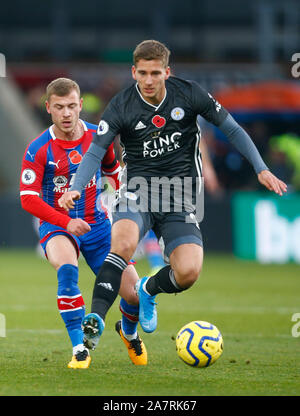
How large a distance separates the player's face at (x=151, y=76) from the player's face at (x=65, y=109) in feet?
1.66

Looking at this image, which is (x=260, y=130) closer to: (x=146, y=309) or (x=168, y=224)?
(x=168, y=224)

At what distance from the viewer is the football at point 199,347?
614cm

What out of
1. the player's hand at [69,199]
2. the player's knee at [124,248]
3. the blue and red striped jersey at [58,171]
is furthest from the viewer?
the blue and red striped jersey at [58,171]

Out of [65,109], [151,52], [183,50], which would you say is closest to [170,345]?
[65,109]

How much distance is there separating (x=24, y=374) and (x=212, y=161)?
1343 cm

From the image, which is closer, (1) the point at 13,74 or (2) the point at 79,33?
(1) the point at 13,74

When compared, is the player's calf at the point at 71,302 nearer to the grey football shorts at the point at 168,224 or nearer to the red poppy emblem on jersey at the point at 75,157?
the grey football shorts at the point at 168,224

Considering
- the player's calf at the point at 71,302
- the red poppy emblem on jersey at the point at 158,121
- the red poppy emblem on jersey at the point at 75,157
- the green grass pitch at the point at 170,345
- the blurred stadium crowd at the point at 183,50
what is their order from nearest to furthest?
the green grass pitch at the point at 170,345 → the player's calf at the point at 71,302 → the red poppy emblem on jersey at the point at 158,121 → the red poppy emblem on jersey at the point at 75,157 → the blurred stadium crowd at the point at 183,50

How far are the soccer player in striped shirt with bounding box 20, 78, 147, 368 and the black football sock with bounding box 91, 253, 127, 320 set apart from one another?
55mm

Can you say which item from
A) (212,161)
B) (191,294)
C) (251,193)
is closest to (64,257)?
(191,294)

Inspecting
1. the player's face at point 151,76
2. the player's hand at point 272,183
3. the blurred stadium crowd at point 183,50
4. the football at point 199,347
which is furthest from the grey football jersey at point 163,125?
the blurred stadium crowd at point 183,50

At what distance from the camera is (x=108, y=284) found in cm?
614
